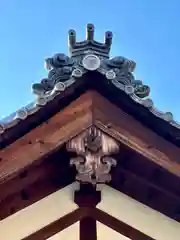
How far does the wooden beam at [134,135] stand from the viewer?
4.16 metres

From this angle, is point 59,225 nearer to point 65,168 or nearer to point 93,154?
point 65,168

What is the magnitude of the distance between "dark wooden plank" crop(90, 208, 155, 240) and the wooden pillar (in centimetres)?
6

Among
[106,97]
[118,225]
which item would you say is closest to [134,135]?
[106,97]

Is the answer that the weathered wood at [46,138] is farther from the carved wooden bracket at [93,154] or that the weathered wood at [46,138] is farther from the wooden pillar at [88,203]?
the wooden pillar at [88,203]

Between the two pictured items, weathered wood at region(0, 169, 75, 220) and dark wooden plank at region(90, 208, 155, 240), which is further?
dark wooden plank at region(90, 208, 155, 240)

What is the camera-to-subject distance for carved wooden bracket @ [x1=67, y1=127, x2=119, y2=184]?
3.91 meters

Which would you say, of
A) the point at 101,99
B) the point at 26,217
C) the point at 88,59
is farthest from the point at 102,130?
the point at 26,217

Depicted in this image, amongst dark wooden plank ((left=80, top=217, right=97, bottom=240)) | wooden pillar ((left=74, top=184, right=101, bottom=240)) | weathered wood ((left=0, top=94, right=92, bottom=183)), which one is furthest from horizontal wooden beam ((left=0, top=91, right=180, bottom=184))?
dark wooden plank ((left=80, top=217, right=97, bottom=240))

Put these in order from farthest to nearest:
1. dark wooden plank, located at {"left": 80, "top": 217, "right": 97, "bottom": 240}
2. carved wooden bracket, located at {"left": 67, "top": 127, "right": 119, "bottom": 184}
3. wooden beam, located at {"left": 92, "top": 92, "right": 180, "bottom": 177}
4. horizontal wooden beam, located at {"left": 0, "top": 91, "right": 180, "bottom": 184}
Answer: dark wooden plank, located at {"left": 80, "top": 217, "right": 97, "bottom": 240}
wooden beam, located at {"left": 92, "top": 92, "right": 180, "bottom": 177}
horizontal wooden beam, located at {"left": 0, "top": 91, "right": 180, "bottom": 184}
carved wooden bracket, located at {"left": 67, "top": 127, "right": 119, "bottom": 184}

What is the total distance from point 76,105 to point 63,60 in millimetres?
418

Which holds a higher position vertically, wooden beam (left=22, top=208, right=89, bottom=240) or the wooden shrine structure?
the wooden shrine structure

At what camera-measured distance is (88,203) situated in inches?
169

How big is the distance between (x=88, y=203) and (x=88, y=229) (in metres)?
0.21

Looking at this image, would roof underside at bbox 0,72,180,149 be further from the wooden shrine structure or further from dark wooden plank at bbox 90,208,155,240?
dark wooden plank at bbox 90,208,155,240
